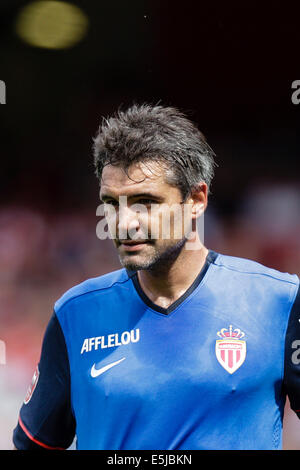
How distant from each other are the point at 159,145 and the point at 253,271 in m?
0.57

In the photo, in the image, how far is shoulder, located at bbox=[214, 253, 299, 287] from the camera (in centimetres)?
185

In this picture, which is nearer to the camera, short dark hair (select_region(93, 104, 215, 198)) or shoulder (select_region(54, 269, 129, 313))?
short dark hair (select_region(93, 104, 215, 198))

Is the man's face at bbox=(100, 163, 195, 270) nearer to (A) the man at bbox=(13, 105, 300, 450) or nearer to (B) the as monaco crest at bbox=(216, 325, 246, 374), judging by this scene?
(A) the man at bbox=(13, 105, 300, 450)

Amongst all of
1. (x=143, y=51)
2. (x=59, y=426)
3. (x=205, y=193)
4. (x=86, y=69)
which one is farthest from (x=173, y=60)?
(x=59, y=426)

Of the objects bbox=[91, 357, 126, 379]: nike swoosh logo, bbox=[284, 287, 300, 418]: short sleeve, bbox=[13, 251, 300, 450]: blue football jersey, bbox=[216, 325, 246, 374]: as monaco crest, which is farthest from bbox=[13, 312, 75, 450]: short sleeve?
bbox=[284, 287, 300, 418]: short sleeve

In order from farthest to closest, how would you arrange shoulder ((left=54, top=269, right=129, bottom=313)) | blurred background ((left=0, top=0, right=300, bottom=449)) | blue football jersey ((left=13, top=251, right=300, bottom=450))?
blurred background ((left=0, top=0, right=300, bottom=449)) → shoulder ((left=54, top=269, right=129, bottom=313)) → blue football jersey ((left=13, top=251, right=300, bottom=450))

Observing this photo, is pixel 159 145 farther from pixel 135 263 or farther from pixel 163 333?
pixel 163 333

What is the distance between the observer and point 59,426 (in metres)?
1.90

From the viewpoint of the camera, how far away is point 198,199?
1.90 meters

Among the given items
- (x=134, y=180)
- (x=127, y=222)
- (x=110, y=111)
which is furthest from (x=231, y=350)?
(x=110, y=111)

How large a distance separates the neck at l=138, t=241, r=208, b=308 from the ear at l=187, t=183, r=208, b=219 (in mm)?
144

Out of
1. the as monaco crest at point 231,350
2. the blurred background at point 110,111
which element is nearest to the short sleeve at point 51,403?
the as monaco crest at point 231,350

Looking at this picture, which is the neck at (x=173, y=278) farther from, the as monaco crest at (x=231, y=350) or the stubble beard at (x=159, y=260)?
the as monaco crest at (x=231, y=350)
